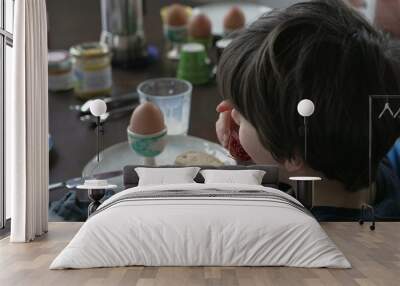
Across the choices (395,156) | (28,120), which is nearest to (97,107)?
(28,120)

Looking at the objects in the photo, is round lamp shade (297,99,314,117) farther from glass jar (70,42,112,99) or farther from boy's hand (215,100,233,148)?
glass jar (70,42,112,99)

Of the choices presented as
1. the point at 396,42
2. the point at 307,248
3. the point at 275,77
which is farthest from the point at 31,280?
the point at 396,42

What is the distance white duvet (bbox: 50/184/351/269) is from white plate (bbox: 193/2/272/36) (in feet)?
6.06

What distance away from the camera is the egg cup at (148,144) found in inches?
222

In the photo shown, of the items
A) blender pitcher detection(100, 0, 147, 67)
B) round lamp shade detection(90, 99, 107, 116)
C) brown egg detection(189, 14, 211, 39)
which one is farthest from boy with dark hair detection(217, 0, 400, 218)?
round lamp shade detection(90, 99, 107, 116)

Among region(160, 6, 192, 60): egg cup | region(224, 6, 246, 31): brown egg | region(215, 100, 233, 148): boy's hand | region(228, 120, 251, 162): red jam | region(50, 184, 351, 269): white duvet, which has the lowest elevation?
region(50, 184, 351, 269): white duvet

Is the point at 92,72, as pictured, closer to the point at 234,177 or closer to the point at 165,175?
the point at 165,175

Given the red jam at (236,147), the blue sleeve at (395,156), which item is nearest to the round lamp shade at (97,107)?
the red jam at (236,147)

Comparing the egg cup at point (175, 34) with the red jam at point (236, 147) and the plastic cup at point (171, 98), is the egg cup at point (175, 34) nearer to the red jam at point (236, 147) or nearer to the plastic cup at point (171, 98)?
the plastic cup at point (171, 98)

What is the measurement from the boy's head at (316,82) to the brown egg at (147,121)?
0.48 m

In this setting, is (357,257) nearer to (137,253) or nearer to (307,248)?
(307,248)

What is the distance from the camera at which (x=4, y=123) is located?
5.46 m

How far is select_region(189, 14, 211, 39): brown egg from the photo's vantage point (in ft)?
18.7

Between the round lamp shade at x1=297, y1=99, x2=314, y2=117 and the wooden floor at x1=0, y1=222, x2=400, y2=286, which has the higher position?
the round lamp shade at x1=297, y1=99, x2=314, y2=117
